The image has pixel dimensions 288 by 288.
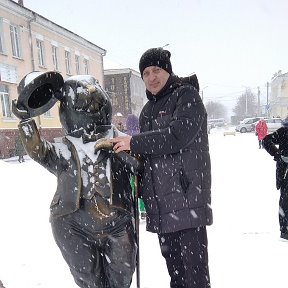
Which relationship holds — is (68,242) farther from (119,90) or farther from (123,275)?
(119,90)

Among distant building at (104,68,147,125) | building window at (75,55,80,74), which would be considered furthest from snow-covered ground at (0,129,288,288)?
distant building at (104,68,147,125)

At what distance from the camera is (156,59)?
2.06 meters

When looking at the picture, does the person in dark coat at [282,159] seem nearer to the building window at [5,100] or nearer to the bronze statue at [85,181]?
the bronze statue at [85,181]

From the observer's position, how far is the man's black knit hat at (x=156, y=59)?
206cm

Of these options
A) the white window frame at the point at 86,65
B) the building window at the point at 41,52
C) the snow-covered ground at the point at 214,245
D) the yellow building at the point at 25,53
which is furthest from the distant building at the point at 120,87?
the snow-covered ground at the point at 214,245

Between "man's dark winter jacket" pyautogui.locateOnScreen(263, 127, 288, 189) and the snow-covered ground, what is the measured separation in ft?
2.34

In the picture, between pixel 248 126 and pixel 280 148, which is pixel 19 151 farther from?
pixel 248 126

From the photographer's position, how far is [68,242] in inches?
78.3

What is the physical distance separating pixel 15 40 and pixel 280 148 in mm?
14283

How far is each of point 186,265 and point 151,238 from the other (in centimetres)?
209

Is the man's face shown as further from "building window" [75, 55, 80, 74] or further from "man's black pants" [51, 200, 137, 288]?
"building window" [75, 55, 80, 74]

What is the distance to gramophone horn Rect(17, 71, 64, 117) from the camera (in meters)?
1.91

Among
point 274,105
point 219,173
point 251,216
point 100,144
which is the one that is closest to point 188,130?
point 100,144

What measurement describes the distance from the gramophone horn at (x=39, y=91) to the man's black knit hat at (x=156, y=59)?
0.52 metres
